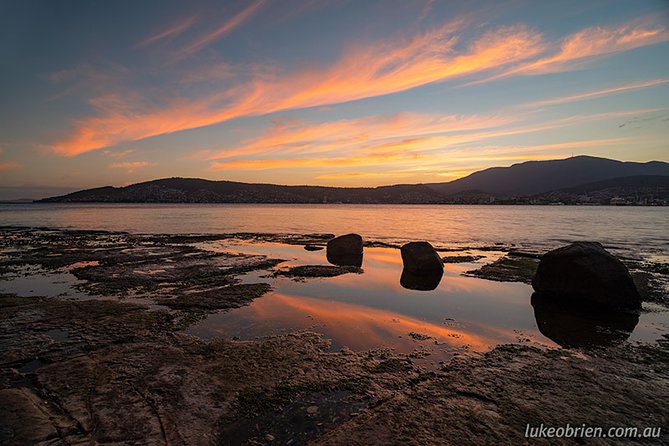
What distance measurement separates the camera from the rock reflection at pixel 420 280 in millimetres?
18406

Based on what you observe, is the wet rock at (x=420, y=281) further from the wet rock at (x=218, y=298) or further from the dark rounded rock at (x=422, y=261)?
the wet rock at (x=218, y=298)

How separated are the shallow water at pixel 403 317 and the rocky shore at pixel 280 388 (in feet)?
2.77

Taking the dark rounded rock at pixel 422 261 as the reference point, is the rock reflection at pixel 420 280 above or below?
below

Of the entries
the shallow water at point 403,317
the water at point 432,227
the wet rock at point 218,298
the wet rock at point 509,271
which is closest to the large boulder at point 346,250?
the shallow water at point 403,317

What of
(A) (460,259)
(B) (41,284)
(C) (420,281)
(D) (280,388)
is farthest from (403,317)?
(B) (41,284)

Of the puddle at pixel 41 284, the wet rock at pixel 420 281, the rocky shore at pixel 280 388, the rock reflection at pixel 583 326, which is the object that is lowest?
the wet rock at pixel 420 281

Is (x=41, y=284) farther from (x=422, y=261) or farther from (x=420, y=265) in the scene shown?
(x=422, y=261)

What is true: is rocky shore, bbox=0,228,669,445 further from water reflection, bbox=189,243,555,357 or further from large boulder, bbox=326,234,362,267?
large boulder, bbox=326,234,362,267

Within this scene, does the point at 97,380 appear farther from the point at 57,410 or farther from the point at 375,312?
the point at 375,312

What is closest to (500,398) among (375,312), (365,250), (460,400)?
(460,400)

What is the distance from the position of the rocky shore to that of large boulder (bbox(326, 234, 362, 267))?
15134 millimetres

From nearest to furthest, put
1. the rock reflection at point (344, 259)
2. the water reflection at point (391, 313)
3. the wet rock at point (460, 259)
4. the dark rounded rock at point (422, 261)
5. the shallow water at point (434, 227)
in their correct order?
the water reflection at point (391, 313), the dark rounded rock at point (422, 261), the rock reflection at point (344, 259), the wet rock at point (460, 259), the shallow water at point (434, 227)

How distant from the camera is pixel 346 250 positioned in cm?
2734

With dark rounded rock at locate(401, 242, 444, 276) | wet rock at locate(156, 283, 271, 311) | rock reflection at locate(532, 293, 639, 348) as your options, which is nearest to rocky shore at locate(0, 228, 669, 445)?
rock reflection at locate(532, 293, 639, 348)
